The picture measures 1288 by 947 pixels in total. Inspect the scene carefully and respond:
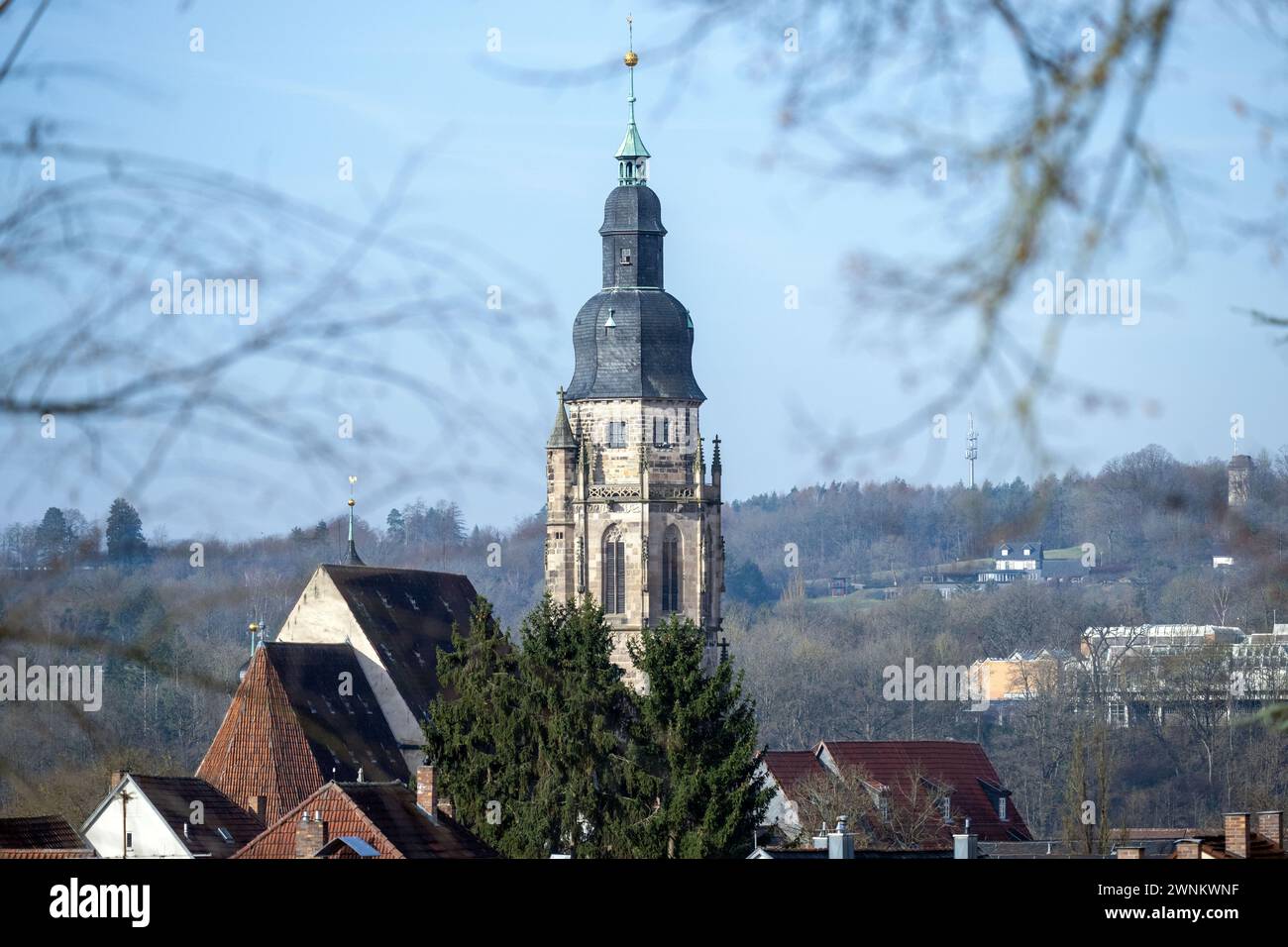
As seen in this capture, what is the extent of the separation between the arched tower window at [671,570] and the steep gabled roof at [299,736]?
14.5 meters

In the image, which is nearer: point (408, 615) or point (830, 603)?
point (408, 615)

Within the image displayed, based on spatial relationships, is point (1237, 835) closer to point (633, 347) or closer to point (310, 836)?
point (310, 836)

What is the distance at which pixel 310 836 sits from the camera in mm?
27828

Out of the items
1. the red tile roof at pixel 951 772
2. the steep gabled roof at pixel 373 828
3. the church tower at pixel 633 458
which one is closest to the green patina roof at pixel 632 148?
the church tower at pixel 633 458

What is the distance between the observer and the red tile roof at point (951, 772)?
189 ft

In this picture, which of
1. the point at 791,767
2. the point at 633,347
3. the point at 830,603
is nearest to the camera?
the point at 791,767

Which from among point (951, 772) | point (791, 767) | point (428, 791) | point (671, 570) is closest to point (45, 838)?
point (428, 791)

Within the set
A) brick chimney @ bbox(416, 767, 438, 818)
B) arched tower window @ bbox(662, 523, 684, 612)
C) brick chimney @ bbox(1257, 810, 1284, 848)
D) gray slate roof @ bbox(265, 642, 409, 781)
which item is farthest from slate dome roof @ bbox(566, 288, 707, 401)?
brick chimney @ bbox(1257, 810, 1284, 848)

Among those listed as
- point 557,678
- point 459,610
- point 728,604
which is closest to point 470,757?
point 557,678

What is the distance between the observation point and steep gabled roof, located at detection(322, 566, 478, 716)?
5847 centimetres

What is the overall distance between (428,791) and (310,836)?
805 cm

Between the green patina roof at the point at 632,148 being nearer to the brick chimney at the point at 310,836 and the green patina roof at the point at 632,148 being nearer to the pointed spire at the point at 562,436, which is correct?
the pointed spire at the point at 562,436

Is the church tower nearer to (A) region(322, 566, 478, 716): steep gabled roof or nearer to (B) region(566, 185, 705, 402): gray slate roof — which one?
(B) region(566, 185, 705, 402): gray slate roof
